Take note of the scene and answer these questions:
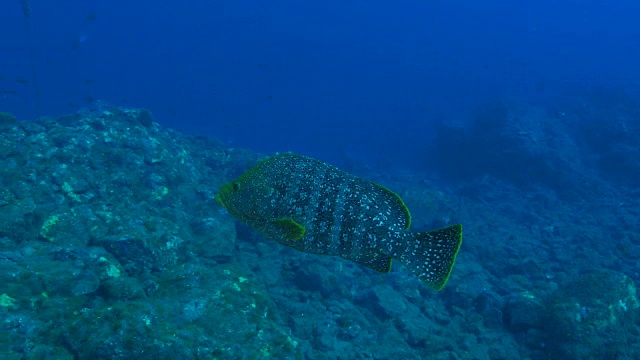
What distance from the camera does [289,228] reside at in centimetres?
265

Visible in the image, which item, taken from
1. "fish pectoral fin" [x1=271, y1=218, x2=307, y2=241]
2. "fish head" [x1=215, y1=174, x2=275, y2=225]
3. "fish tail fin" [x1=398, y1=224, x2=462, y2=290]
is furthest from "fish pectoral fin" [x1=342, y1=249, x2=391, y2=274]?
"fish head" [x1=215, y1=174, x2=275, y2=225]

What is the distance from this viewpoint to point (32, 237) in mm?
7211

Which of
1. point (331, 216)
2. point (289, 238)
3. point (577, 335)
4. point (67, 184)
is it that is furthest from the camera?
point (67, 184)

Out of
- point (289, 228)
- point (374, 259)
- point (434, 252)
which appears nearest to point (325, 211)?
point (289, 228)

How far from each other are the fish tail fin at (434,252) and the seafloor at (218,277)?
345 cm

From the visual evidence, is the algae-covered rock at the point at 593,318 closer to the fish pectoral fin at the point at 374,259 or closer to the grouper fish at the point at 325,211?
the grouper fish at the point at 325,211

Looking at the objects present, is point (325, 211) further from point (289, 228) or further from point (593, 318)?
point (593, 318)

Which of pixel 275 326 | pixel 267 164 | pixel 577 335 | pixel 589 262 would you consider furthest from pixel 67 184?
pixel 589 262

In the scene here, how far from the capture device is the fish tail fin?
3.05m

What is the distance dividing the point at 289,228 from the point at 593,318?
362 inches

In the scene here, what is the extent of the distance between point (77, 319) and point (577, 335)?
9707 millimetres

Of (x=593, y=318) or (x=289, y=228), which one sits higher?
(x=289, y=228)

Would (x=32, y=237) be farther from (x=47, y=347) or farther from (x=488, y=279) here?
(x=488, y=279)

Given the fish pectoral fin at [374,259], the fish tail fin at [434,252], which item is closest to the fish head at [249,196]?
the fish pectoral fin at [374,259]
